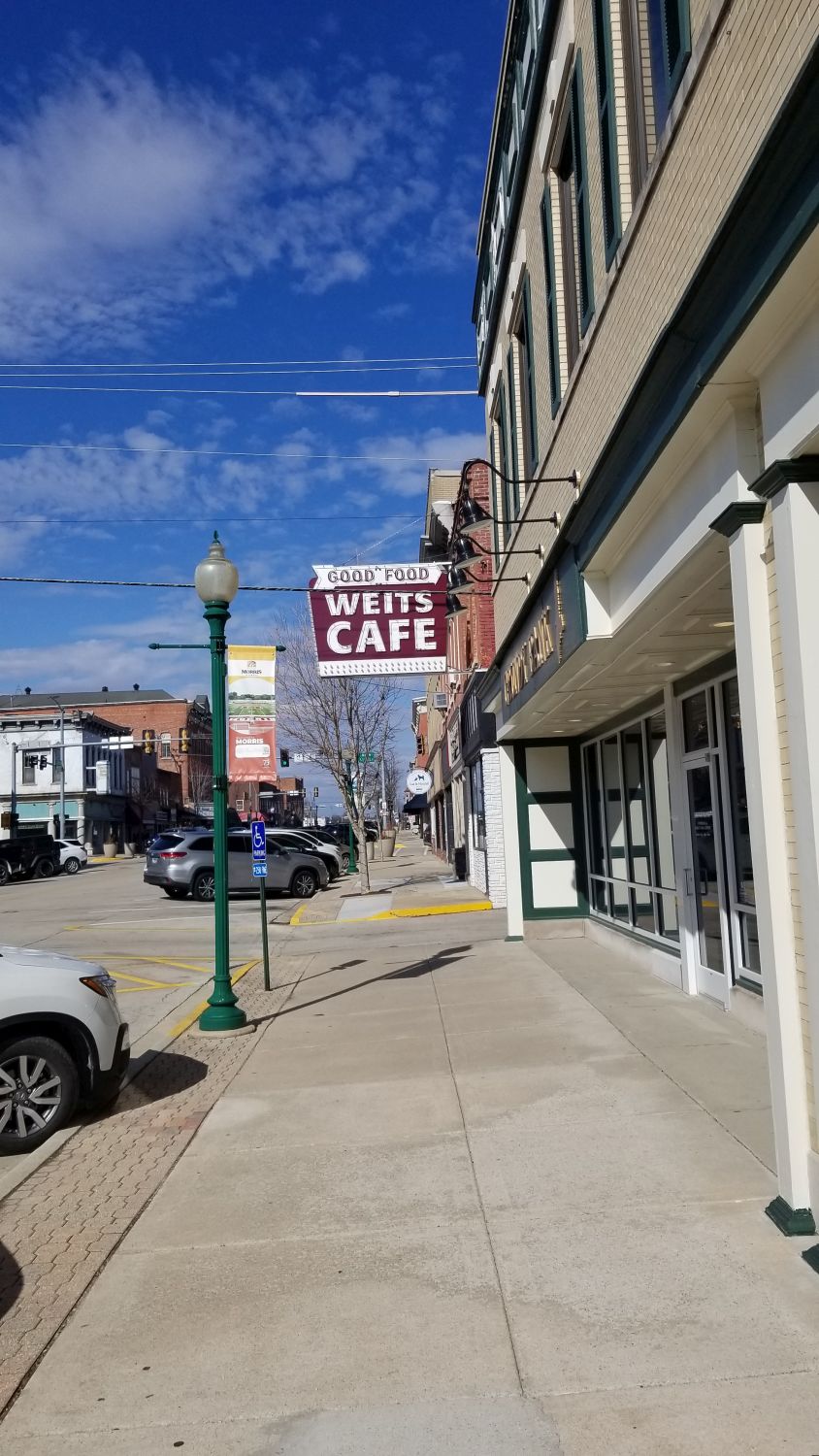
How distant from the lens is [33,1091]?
6988 millimetres

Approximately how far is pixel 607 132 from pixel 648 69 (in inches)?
29.2

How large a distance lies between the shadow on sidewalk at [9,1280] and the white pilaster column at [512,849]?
10.0 meters

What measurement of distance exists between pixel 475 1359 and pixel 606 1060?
13.4 ft

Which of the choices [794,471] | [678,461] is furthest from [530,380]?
[794,471]

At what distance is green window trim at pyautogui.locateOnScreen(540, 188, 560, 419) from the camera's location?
9.22m

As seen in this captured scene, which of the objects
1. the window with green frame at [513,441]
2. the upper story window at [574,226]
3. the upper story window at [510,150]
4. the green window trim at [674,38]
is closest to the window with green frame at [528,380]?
the window with green frame at [513,441]

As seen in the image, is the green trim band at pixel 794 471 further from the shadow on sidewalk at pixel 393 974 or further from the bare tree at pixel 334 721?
the bare tree at pixel 334 721

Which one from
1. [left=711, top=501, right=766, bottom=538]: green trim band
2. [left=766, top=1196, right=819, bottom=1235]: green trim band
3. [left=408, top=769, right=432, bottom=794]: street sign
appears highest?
[left=408, top=769, right=432, bottom=794]: street sign

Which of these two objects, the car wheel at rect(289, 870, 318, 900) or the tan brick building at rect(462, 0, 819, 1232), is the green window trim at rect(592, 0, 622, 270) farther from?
the car wheel at rect(289, 870, 318, 900)

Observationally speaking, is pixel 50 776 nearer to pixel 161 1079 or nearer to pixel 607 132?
pixel 161 1079

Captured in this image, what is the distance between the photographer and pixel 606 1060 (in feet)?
25.4

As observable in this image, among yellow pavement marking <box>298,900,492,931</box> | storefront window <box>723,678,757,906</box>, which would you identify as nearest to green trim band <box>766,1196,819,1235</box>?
storefront window <box>723,678,757,906</box>

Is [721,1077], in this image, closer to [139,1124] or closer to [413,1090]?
[413,1090]

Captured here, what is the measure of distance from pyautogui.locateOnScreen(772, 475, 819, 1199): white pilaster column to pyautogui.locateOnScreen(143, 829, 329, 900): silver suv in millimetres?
22014
